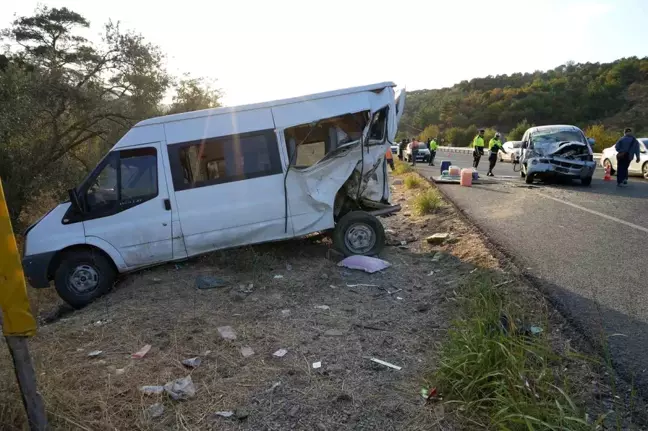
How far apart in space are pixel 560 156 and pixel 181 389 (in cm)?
1331

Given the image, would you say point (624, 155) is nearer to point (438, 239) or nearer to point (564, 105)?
point (438, 239)

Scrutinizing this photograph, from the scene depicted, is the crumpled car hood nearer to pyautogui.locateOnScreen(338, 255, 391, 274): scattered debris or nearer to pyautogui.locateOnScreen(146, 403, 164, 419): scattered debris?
pyautogui.locateOnScreen(338, 255, 391, 274): scattered debris

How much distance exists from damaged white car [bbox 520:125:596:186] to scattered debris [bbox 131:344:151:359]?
41.8 ft

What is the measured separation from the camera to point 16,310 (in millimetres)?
2326

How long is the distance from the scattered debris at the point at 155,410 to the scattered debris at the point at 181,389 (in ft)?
0.41

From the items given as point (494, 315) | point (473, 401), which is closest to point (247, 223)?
point (494, 315)

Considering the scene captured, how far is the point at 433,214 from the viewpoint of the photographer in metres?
10.2

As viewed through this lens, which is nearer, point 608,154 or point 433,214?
point 433,214

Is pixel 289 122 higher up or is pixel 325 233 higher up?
pixel 289 122

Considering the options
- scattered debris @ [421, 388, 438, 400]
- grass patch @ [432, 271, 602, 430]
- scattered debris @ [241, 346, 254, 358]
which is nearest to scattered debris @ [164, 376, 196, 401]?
scattered debris @ [241, 346, 254, 358]

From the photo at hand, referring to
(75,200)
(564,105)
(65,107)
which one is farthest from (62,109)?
(564,105)

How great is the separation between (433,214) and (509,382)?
750 cm

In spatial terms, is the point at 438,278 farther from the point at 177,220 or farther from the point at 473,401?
the point at 177,220

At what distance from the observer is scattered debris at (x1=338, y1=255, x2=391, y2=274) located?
6246mm
